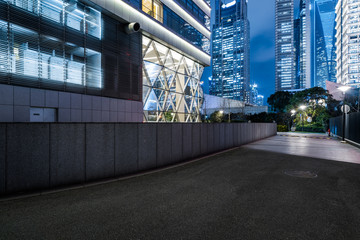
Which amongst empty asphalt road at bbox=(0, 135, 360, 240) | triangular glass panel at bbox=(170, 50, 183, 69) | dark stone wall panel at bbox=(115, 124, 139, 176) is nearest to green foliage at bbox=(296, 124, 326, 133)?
triangular glass panel at bbox=(170, 50, 183, 69)

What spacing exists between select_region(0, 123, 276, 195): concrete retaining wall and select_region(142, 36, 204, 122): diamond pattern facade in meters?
11.7

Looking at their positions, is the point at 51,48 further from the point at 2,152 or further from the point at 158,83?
the point at 158,83

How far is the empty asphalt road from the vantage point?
122 inches

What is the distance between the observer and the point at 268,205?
13.6ft

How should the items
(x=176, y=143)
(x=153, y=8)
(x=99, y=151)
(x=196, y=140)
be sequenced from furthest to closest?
(x=153, y=8), (x=196, y=140), (x=176, y=143), (x=99, y=151)

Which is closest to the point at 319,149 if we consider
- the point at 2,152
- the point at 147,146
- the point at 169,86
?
the point at 147,146

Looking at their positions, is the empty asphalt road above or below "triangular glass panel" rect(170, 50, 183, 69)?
below

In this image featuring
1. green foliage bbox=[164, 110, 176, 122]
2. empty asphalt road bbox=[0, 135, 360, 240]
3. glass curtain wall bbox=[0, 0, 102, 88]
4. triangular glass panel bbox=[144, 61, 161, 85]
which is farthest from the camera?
green foliage bbox=[164, 110, 176, 122]

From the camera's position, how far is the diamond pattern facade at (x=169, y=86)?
19656 millimetres

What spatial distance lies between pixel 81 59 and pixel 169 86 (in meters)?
11.4

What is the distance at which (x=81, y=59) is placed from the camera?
12.8 metres

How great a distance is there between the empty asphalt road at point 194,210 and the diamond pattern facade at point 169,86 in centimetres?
1455

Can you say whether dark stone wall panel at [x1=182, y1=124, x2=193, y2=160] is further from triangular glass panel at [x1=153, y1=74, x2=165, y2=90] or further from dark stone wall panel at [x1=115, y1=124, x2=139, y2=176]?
triangular glass panel at [x1=153, y1=74, x2=165, y2=90]

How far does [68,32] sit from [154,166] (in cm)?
1088
